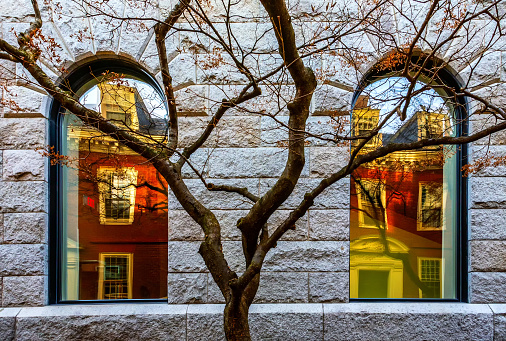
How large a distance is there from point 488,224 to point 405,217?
4.41 ft

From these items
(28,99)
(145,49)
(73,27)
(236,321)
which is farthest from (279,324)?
(73,27)

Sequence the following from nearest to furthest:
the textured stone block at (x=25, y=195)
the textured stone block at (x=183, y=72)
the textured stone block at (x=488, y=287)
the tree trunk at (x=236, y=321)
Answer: the tree trunk at (x=236, y=321) → the textured stone block at (x=488, y=287) → the textured stone block at (x=25, y=195) → the textured stone block at (x=183, y=72)

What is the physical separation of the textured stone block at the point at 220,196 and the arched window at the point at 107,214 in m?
0.58

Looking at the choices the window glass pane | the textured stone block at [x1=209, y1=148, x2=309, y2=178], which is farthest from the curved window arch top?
the window glass pane

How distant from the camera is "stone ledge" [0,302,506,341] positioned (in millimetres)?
6426

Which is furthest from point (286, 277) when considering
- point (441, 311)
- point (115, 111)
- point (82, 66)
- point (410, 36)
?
point (82, 66)

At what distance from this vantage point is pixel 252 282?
15.5ft

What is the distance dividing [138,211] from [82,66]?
2.87m

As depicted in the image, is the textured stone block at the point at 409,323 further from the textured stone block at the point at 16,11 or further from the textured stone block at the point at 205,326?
the textured stone block at the point at 16,11

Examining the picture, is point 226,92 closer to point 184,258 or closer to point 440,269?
point 184,258

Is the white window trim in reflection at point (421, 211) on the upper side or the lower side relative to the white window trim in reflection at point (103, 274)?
upper

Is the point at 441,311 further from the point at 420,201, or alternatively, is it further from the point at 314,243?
the point at 314,243

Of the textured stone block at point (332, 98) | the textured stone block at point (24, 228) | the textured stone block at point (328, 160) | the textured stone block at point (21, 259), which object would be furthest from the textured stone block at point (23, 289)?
the textured stone block at point (332, 98)

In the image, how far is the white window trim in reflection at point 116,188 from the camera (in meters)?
7.02
